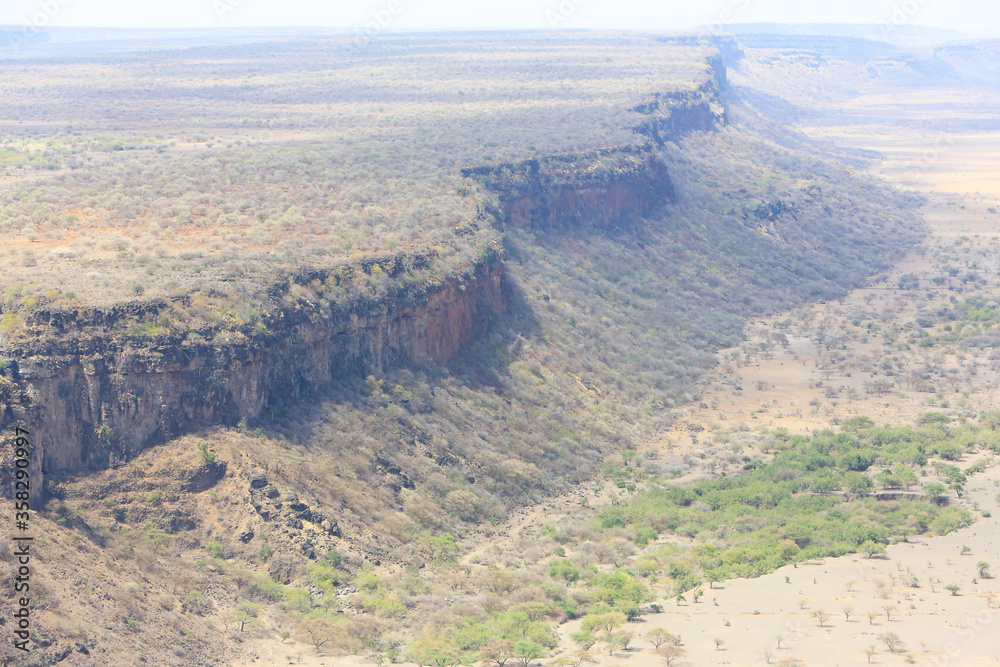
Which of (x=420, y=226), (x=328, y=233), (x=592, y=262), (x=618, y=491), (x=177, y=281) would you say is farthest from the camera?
(x=592, y=262)

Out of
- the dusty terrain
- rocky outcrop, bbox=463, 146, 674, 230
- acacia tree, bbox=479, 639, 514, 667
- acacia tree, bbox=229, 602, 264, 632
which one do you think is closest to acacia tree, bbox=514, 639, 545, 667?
acacia tree, bbox=479, 639, 514, 667

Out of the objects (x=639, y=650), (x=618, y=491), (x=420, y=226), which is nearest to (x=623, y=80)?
(x=420, y=226)

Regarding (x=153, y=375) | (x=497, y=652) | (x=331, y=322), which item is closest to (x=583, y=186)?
(x=331, y=322)

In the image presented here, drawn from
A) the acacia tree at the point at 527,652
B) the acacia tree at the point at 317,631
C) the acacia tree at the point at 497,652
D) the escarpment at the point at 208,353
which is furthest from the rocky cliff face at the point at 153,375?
the acacia tree at the point at 527,652

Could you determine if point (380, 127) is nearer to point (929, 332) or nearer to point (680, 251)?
point (680, 251)

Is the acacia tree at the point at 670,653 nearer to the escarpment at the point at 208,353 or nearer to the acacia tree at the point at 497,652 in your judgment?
the acacia tree at the point at 497,652

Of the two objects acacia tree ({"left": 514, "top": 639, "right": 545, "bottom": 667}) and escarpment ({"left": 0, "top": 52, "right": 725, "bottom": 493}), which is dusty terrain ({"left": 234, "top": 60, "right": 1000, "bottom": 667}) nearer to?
acacia tree ({"left": 514, "top": 639, "right": 545, "bottom": 667})

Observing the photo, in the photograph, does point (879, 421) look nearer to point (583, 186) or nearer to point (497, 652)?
point (583, 186)
